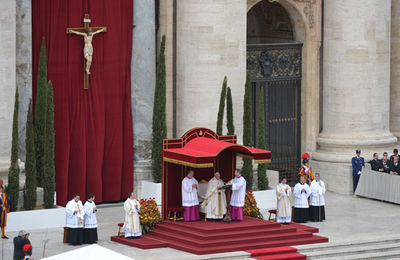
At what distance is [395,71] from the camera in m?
40.2

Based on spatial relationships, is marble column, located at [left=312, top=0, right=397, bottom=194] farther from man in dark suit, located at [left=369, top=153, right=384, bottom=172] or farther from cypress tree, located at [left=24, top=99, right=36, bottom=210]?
cypress tree, located at [left=24, top=99, right=36, bottom=210]

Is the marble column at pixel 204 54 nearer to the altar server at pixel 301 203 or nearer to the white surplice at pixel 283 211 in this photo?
the altar server at pixel 301 203

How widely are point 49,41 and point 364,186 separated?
11.3 meters

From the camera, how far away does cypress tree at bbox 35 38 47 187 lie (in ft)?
99.5

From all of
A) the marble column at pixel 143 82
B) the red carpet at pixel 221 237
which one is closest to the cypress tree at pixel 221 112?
the marble column at pixel 143 82

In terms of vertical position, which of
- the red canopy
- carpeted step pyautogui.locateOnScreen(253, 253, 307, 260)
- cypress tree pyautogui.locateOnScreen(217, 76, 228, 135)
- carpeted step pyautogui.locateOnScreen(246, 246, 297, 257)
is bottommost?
carpeted step pyautogui.locateOnScreen(253, 253, 307, 260)

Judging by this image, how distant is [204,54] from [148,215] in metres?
7.18

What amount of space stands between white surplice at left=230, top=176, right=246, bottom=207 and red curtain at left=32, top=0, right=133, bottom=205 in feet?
18.3

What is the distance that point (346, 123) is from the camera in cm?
3791

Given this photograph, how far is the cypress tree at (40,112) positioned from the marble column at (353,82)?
36.7 ft

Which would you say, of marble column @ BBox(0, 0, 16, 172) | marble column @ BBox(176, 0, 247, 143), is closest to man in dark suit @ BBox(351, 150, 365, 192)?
marble column @ BBox(176, 0, 247, 143)

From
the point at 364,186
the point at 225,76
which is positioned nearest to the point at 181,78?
the point at 225,76

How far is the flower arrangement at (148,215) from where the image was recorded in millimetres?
28891

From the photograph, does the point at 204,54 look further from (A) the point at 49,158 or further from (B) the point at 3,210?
(B) the point at 3,210
